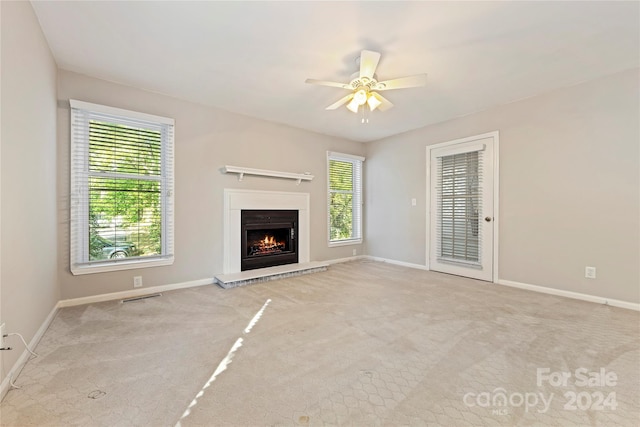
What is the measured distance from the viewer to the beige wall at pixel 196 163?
299 cm

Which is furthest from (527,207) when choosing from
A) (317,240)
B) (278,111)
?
(278,111)

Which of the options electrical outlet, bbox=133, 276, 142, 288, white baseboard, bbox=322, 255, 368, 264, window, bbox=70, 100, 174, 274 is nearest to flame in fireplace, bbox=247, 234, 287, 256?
white baseboard, bbox=322, 255, 368, 264

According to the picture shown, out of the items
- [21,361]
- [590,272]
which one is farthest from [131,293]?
[590,272]

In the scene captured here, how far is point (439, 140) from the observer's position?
4637 millimetres

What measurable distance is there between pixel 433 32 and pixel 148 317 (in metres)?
3.65

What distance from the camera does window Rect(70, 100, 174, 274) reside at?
9.91 ft

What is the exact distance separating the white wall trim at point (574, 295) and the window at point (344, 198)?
2.75m

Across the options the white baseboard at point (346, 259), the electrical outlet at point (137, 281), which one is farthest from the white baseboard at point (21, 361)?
the white baseboard at point (346, 259)

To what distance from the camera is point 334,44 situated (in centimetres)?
249

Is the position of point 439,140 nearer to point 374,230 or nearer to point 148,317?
point 374,230

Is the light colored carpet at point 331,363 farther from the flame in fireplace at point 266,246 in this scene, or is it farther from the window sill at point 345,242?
the window sill at point 345,242

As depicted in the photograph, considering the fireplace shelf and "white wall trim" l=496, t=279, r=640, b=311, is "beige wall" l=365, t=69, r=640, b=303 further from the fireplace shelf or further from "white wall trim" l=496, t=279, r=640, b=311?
the fireplace shelf

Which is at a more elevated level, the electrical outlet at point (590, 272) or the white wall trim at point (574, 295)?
the electrical outlet at point (590, 272)

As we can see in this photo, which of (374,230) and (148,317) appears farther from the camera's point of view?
(374,230)
